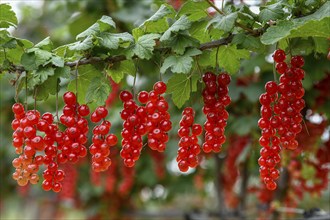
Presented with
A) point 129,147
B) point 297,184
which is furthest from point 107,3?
point 129,147

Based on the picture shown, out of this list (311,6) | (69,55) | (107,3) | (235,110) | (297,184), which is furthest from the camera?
(107,3)

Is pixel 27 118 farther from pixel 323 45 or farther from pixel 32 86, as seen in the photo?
pixel 323 45

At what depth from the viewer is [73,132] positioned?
4.40 feet

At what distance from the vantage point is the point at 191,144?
135cm

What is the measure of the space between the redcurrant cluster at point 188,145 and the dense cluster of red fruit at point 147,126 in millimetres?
48

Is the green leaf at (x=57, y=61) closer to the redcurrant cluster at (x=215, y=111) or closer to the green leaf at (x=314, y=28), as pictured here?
the redcurrant cluster at (x=215, y=111)

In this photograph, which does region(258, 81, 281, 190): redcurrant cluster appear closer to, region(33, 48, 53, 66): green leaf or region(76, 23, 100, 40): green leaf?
region(76, 23, 100, 40): green leaf

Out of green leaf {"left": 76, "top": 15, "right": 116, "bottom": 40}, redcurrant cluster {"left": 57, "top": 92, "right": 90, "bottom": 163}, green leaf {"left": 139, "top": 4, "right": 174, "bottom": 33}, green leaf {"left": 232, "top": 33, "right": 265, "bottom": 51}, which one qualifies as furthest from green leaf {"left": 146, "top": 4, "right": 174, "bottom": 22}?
redcurrant cluster {"left": 57, "top": 92, "right": 90, "bottom": 163}

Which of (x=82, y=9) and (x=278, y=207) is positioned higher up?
(x=82, y=9)

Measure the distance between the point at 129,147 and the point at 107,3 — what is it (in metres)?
2.08

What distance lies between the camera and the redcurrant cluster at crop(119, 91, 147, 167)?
133 cm

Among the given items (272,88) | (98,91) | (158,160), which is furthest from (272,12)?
(158,160)

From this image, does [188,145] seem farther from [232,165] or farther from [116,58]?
[232,165]

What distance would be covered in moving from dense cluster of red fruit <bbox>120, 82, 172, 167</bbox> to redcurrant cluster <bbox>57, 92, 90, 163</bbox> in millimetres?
117
